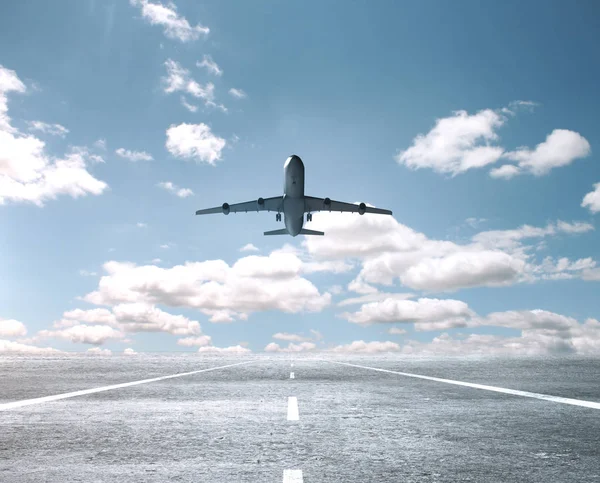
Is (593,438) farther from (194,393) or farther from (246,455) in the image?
(194,393)

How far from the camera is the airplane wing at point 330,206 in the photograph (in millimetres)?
49156

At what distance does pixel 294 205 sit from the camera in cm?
4731

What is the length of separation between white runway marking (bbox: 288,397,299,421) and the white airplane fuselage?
37.0m

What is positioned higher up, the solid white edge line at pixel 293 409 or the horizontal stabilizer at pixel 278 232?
the horizontal stabilizer at pixel 278 232

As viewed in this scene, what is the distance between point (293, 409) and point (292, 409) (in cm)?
1

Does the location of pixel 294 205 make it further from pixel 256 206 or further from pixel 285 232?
pixel 285 232

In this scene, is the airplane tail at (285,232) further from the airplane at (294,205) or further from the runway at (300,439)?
the runway at (300,439)

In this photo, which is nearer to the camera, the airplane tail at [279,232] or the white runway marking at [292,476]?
the white runway marking at [292,476]

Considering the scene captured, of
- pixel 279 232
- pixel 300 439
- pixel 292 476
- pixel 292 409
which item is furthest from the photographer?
pixel 279 232

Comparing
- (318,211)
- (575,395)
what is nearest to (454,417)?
(575,395)

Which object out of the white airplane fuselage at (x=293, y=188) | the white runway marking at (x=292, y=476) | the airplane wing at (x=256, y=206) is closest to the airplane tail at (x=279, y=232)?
the airplane wing at (x=256, y=206)

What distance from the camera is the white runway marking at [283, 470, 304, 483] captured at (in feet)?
12.7

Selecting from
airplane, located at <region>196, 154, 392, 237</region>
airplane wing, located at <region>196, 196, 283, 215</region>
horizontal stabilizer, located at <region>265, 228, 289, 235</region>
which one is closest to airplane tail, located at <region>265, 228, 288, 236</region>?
horizontal stabilizer, located at <region>265, 228, 289, 235</region>

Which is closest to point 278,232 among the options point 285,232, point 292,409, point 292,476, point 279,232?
point 279,232
